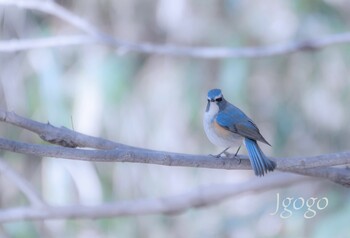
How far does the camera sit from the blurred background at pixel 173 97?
20.4 feet

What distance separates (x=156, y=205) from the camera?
5273 millimetres

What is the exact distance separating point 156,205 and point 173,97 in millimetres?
1483

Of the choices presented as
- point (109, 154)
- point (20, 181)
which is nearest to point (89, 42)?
point (20, 181)

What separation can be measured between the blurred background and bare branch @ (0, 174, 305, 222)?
0.70 metres

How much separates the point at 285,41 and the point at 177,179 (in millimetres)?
1624

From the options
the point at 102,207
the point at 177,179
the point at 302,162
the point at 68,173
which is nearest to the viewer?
the point at 302,162

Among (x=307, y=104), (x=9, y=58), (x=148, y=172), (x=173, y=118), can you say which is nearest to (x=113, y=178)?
(x=148, y=172)

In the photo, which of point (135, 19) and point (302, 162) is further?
point (135, 19)

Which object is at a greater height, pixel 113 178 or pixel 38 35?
pixel 38 35

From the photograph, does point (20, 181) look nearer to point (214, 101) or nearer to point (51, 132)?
point (214, 101)

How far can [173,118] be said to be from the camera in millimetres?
6465

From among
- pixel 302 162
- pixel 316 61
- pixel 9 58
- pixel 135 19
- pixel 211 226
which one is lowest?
pixel 302 162

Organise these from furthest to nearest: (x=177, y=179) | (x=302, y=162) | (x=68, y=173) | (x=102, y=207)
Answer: (x=177, y=179) → (x=68, y=173) → (x=102, y=207) → (x=302, y=162)

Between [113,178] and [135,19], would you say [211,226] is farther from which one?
[135,19]
